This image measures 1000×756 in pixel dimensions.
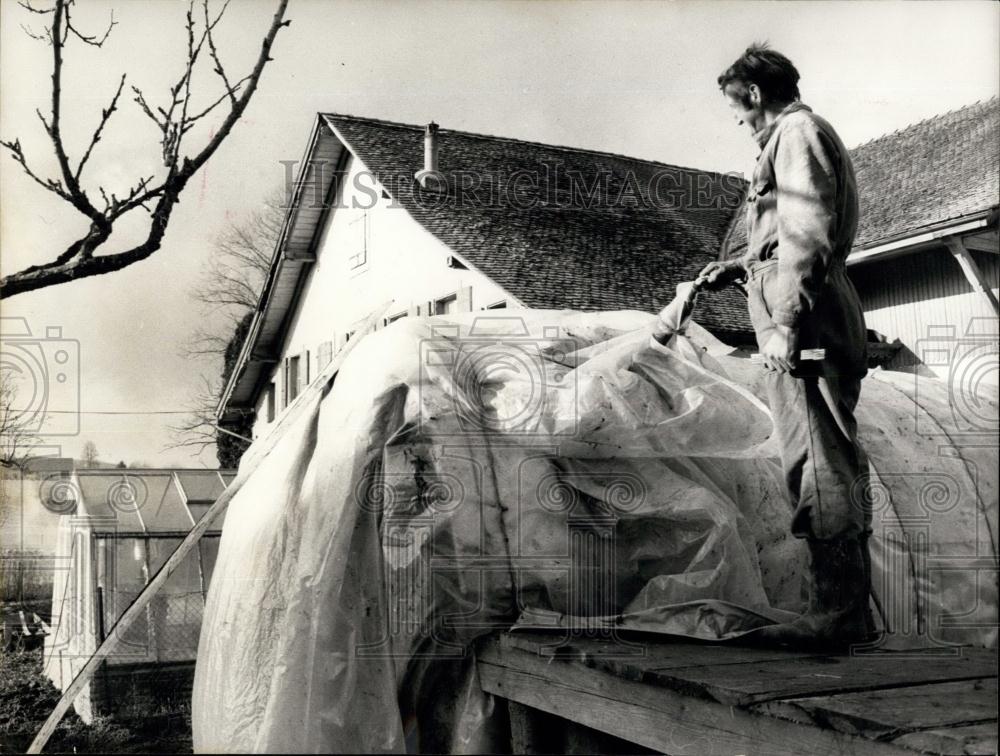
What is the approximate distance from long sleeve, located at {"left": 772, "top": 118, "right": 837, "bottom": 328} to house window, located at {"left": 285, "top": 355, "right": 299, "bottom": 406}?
584 cm

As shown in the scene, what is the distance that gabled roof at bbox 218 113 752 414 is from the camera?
8758 millimetres

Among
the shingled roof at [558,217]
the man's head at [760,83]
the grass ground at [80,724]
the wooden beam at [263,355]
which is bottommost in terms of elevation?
the grass ground at [80,724]

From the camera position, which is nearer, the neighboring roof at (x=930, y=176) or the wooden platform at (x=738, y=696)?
the wooden platform at (x=738, y=696)

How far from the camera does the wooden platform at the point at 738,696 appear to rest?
5.57 ft

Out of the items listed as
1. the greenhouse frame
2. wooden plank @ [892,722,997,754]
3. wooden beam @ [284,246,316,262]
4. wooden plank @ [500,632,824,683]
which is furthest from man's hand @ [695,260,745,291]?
the greenhouse frame

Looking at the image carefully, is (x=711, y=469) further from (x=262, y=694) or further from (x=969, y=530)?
(x=262, y=694)

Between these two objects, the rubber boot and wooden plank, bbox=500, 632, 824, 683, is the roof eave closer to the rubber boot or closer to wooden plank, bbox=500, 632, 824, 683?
the rubber boot

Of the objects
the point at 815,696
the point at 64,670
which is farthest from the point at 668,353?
the point at 64,670

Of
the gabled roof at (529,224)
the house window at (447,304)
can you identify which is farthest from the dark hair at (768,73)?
the house window at (447,304)

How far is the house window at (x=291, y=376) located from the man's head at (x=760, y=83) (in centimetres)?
562

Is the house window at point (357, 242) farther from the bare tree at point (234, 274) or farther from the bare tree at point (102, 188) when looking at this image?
the bare tree at point (102, 188)

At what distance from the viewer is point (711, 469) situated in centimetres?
299

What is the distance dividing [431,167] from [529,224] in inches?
57.1

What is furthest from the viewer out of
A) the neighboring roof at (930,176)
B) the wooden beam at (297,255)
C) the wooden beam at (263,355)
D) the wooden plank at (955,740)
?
the wooden beam at (263,355)
